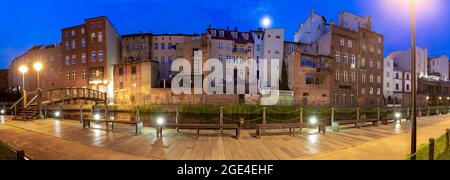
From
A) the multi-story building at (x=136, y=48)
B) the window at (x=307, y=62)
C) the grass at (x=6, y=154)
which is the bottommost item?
the grass at (x=6, y=154)

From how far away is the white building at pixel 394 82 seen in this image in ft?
159

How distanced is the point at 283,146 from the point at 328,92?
3278 cm

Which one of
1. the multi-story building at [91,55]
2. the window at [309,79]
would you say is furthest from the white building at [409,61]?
the multi-story building at [91,55]

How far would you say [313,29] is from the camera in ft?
150

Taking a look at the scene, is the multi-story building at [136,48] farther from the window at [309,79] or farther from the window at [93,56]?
the window at [309,79]

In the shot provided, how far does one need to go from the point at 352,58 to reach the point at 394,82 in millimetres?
17059

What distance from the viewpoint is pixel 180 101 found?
36.8m

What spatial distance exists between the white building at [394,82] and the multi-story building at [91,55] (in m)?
58.4

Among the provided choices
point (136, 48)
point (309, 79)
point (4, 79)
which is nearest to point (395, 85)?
point (309, 79)

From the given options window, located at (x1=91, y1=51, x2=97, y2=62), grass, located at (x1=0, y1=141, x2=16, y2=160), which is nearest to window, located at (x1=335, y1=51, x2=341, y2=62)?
grass, located at (x1=0, y1=141, x2=16, y2=160)

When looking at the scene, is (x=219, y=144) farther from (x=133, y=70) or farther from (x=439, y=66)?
(x=439, y=66)

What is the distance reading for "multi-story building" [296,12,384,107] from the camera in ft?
129

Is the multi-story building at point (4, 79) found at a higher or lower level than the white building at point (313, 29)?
lower
